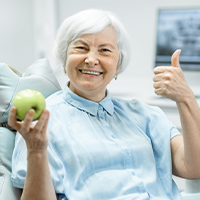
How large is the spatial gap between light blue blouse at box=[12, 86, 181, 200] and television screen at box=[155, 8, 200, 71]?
4.84ft

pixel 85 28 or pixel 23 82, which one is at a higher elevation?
pixel 85 28

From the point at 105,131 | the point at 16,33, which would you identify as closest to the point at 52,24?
the point at 16,33

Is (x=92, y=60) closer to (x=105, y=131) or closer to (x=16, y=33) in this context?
(x=105, y=131)

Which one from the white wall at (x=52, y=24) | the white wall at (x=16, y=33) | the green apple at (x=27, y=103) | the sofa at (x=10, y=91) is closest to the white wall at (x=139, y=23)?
the white wall at (x=52, y=24)

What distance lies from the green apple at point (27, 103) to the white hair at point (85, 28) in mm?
397

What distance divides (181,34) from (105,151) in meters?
1.83

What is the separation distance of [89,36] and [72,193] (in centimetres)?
59

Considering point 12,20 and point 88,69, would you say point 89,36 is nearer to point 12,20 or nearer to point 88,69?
point 88,69

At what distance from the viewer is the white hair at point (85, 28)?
1075mm

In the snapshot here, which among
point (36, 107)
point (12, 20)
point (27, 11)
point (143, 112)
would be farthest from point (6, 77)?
point (27, 11)

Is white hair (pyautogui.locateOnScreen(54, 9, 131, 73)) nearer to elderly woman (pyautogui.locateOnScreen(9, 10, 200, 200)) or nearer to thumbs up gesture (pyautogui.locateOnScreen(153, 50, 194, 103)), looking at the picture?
elderly woman (pyautogui.locateOnScreen(9, 10, 200, 200))

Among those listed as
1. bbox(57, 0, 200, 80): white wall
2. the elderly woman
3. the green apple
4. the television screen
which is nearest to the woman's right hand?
the green apple

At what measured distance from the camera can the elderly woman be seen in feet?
3.26

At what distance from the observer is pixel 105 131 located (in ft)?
3.61
